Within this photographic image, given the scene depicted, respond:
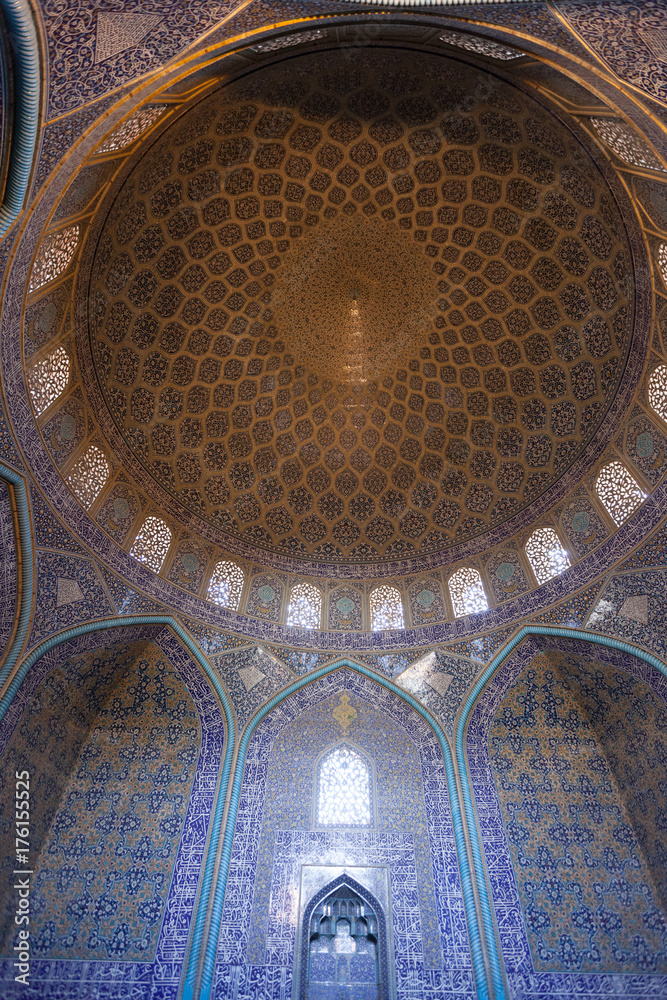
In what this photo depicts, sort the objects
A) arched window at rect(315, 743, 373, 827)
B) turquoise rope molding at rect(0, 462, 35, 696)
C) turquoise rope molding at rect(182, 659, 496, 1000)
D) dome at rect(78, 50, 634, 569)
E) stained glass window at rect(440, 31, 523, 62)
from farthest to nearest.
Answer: dome at rect(78, 50, 634, 569) → arched window at rect(315, 743, 373, 827) → turquoise rope molding at rect(0, 462, 35, 696) → turquoise rope molding at rect(182, 659, 496, 1000) → stained glass window at rect(440, 31, 523, 62)

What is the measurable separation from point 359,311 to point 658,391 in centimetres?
547

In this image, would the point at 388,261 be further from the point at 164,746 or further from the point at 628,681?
the point at 164,746

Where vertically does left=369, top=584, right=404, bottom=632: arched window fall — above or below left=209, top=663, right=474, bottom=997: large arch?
above

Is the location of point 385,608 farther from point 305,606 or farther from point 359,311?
point 359,311

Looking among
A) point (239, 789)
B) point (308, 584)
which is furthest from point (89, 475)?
point (239, 789)

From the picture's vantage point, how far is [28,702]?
8953mm

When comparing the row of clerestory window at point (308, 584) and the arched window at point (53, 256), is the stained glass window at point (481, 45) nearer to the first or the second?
the row of clerestory window at point (308, 584)

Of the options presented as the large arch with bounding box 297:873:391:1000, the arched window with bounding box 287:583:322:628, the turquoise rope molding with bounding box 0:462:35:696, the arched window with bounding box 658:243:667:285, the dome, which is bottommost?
the large arch with bounding box 297:873:391:1000

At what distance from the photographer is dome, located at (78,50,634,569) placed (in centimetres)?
980

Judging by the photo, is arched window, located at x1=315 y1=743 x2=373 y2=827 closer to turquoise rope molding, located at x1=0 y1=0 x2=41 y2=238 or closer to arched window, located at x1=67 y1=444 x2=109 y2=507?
arched window, located at x1=67 y1=444 x2=109 y2=507

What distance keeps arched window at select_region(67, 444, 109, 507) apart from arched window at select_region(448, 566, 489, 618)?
6395 millimetres

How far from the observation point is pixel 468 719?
10367mm

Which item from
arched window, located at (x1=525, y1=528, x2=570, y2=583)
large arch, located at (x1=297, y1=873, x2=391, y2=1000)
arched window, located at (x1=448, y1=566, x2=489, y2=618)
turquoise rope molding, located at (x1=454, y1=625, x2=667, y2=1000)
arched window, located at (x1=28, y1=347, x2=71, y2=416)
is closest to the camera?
large arch, located at (x1=297, y1=873, x2=391, y2=1000)

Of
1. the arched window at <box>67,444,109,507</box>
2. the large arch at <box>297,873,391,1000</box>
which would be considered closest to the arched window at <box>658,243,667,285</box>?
the arched window at <box>67,444,109,507</box>
